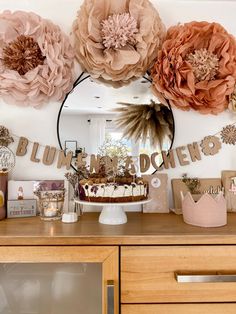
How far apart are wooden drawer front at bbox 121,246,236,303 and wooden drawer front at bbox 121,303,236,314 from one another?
Answer: 2 centimetres

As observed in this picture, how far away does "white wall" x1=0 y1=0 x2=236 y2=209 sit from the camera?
1300 millimetres

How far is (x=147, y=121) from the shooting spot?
1.28 meters

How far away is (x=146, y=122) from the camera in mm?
1281

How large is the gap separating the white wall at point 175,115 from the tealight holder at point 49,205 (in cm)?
19

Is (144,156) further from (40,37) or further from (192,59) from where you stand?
(40,37)

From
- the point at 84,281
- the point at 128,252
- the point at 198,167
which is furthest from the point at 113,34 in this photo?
the point at 84,281

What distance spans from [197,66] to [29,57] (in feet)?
2.36

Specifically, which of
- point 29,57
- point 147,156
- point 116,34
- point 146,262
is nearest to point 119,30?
point 116,34

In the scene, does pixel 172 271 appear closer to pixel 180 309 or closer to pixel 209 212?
pixel 180 309

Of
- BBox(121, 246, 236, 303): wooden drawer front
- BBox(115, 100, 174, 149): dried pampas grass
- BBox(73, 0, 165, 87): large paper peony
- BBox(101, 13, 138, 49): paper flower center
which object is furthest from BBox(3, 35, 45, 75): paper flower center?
BBox(121, 246, 236, 303): wooden drawer front

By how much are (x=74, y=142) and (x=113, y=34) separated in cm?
49

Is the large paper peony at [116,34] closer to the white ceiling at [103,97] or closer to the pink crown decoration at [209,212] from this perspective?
the white ceiling at [103,97]

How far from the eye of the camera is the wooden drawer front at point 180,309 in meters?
0.88

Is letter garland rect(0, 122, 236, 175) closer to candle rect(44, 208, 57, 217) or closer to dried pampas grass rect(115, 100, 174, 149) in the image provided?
dried pampas grass rect(115, 100, 174, 149)
